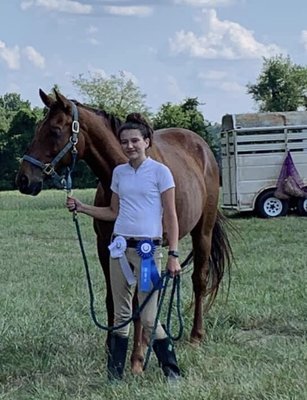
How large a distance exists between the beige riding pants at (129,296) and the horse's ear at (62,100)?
3.32 ft

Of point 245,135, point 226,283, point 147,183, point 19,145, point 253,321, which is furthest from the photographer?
point 19,145

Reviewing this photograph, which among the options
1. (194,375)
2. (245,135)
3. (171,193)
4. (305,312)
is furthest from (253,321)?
(245,135)

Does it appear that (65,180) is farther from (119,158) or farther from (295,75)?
(295,75)

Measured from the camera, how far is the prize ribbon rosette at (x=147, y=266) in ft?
15.7

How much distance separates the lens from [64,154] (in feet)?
16.7

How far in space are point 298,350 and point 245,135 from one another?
1368 cm

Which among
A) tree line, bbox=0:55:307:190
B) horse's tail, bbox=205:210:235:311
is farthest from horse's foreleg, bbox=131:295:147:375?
tree line, bbox=0:55:307:190

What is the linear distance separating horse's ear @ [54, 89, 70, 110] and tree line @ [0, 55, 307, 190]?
26.9 metres

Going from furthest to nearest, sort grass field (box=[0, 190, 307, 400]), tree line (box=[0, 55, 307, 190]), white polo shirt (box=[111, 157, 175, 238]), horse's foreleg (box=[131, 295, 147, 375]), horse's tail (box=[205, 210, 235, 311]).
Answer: tree line (box=[0, 55, 307, 190]) < horse's tail (box=[205, 210, 235, 311]) < horse's foreleg (box=[131, 295, 147, 375]) < white polo shirt (box=[111, 157, 175, 238]) < grass field (box=[0, 190, 307, 400])

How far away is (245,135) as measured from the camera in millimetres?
18844

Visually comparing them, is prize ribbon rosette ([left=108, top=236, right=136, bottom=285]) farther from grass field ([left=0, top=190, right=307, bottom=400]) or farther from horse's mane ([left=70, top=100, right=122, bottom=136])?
horse's mane ([left=70, top=100, right=122, bottom=136])

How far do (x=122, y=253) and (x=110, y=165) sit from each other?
0.76 m

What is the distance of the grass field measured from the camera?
15.4ft

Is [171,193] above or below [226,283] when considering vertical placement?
above
